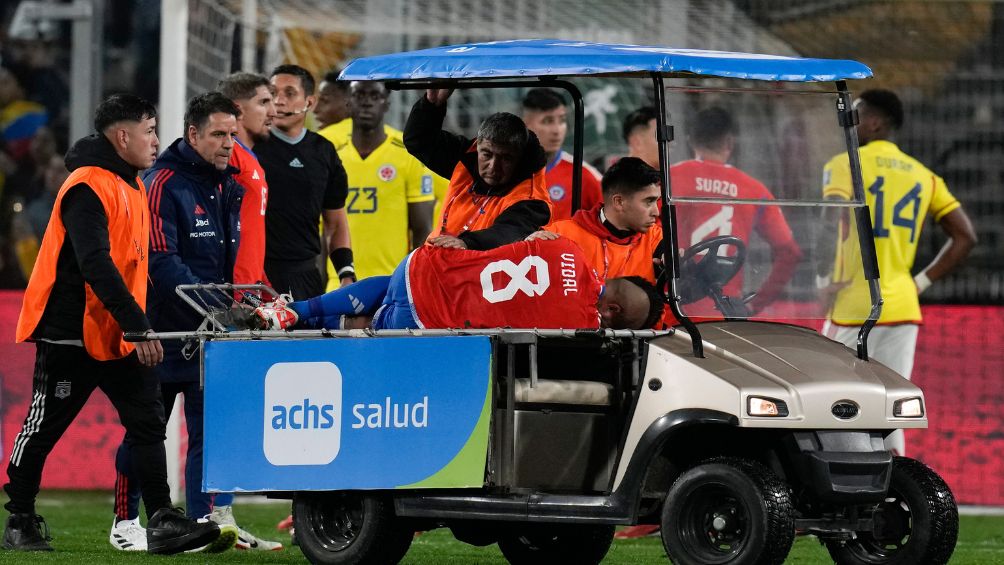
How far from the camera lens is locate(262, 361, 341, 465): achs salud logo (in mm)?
6613

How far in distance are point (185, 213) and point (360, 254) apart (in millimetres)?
1956

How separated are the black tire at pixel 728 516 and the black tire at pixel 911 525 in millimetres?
542

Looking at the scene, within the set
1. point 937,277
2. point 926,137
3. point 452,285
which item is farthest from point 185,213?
point 926,137

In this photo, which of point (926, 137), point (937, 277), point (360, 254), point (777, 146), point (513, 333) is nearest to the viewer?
point (513, 333)

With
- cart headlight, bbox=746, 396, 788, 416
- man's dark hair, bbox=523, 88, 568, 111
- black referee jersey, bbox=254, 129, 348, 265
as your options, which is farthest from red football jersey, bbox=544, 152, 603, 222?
cart headlight, bbox=746, 396, 788, 416

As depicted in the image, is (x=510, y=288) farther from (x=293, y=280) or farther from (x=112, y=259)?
(x=293, y=280)

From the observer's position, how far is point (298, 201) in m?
8.80

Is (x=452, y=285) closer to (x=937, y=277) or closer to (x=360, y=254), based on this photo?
(x=360, y=254)

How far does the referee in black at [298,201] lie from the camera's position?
8.78 metres

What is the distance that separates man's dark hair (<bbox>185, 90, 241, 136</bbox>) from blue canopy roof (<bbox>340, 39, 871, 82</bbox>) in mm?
1261

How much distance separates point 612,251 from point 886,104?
11.3ft

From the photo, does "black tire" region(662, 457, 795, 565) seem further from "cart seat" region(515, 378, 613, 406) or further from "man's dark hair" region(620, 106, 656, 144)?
"man's dark hair" region(620, 106, 656, 144)

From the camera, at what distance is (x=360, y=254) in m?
9.78

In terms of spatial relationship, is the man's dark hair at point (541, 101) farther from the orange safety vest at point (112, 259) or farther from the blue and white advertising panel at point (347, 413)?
the blue and white advertising panel at point (347, 413)
